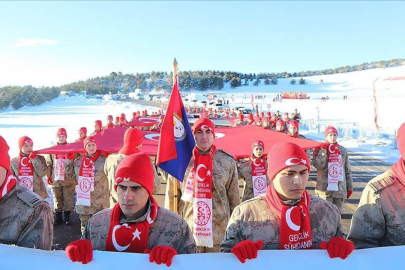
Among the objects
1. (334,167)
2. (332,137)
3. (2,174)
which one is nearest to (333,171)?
(334,167)

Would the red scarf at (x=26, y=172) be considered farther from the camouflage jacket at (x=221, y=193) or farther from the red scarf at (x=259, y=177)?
the red scarf at (x=259, y=177)

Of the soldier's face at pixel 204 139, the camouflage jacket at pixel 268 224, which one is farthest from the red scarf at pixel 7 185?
the soldier's face at pixel 204 139

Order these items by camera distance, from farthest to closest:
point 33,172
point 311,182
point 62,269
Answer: point 311,182 < point 33,172 < point 62,269

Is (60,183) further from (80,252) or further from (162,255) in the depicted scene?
(162,255)

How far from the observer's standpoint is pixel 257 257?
6.68ft

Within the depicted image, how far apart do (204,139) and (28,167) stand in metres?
3.61

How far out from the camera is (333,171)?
18.5ft

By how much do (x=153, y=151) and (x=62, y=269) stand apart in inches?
176

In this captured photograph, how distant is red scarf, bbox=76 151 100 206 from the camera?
5.49 meters

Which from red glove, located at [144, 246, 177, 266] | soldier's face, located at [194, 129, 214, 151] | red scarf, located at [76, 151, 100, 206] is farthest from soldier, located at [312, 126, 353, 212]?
red glove, located at [144, 246, 177, 266]

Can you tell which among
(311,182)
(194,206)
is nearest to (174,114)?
(194,206)

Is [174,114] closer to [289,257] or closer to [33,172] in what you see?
[289,257]

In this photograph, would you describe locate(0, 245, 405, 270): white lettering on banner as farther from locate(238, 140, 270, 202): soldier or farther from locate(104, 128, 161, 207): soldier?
locate(238, 140, 270, 202): soldier

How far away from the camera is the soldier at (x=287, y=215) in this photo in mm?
2188
